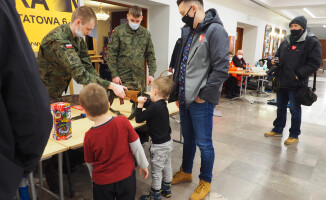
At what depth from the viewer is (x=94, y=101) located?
132cm

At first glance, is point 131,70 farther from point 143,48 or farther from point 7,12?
point 7,12

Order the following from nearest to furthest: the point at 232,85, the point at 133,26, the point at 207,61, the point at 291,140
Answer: the point at 207,61 → the point at 133,26 → the point at 291,140 → the point at 232,85

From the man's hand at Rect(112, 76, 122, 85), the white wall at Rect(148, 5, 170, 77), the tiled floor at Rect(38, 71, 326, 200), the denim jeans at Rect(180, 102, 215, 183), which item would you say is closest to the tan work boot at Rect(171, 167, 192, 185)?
the tiled floor at Rect(38, 71, 326, 200)

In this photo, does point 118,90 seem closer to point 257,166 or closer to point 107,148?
point 107,148

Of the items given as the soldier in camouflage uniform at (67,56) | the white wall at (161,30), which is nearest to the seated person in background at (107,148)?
the soldier in camouflage uniform at (67,56)

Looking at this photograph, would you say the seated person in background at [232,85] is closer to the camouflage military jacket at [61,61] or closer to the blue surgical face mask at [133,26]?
the blue surgical face mask at [133,26]

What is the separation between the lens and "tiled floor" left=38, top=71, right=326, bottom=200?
223 cm

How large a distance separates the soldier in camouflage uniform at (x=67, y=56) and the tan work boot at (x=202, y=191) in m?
1.04

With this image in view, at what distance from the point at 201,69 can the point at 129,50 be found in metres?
1.43

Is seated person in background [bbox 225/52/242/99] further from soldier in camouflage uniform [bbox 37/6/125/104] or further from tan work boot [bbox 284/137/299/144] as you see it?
soldier in camouflage uniform [bbox 37/6/125/104]

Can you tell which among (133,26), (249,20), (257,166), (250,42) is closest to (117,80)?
(133,26)

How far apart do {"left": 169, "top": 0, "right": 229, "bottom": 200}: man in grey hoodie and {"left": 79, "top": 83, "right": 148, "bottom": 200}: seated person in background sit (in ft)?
2.11

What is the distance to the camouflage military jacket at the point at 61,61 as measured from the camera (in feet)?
6.19

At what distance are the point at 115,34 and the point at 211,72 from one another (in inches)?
63.8
